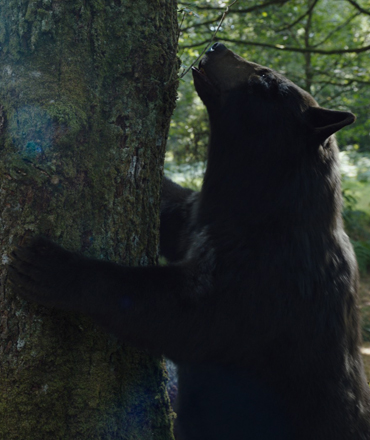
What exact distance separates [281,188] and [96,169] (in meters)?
1.11

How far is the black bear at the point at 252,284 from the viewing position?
84.1 inches

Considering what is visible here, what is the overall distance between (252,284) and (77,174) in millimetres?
1048

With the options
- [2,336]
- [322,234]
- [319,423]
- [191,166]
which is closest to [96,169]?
[2,336]

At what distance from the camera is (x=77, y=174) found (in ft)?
6.68

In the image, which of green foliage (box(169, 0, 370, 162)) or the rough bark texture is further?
green foliage (box(169, 0, 370, 162))

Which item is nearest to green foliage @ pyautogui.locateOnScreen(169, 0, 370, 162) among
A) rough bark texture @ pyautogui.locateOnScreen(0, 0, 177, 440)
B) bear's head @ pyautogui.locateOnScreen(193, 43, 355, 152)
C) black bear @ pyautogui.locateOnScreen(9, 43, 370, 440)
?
bear's head @ pyautogui.locateOnScreen(193, 43, 355, 152)

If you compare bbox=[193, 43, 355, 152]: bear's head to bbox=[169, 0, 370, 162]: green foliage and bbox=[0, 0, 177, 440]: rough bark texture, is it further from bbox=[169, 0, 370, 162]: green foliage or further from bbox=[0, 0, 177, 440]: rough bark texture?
bbox=[169, 0, 370, 162]: green foliage

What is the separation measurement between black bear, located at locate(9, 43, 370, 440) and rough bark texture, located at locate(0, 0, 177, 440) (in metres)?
0.13

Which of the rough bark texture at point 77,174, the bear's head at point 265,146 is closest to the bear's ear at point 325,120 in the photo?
the bear's head at point 265,146

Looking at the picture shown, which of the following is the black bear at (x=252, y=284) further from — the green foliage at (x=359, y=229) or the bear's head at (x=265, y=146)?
the green foliage at (x=359, y=229)

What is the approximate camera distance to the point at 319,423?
2.51 metres

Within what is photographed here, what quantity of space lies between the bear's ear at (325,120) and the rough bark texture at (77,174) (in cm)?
94

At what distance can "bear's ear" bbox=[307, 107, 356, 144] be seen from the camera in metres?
2.54

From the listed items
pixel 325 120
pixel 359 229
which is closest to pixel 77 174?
pixel 325 120
